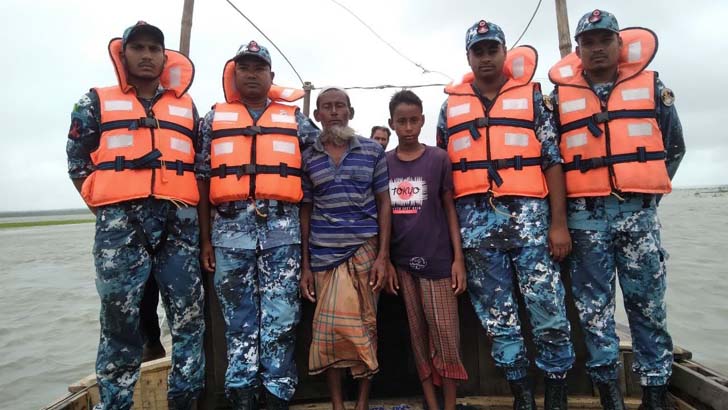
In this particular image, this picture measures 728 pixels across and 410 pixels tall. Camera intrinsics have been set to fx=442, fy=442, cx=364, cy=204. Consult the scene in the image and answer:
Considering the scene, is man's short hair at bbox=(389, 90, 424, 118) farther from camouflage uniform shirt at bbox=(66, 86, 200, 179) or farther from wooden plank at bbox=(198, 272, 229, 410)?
camouflage uniform shirt at bbox=(66, 86, 200, 179)

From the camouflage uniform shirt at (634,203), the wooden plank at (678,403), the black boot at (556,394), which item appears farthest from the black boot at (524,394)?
the wooden plank at (678,403)

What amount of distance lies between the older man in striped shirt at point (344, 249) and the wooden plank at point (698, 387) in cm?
208

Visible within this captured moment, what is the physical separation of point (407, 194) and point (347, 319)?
32.8 inches

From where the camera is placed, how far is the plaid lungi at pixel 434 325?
2.61 metres

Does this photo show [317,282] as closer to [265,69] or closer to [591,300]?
[265,69]

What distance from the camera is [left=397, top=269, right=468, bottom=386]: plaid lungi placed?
8.57 feet

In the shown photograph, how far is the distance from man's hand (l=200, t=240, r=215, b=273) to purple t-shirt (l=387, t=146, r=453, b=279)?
1122 mm

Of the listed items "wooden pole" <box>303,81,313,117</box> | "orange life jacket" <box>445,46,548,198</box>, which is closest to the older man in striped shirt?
"orange life jacket" <box>445,46,548,198</box>

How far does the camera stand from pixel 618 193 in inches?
103

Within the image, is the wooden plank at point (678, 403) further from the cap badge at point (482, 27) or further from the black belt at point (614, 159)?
the cap badge at point (482, 27)

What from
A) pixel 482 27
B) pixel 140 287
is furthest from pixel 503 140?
pixel 140 287

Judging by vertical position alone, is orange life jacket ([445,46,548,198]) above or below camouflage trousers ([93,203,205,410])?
above

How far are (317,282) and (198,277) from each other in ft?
2.35

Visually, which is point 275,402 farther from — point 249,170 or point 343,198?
point 249,170
